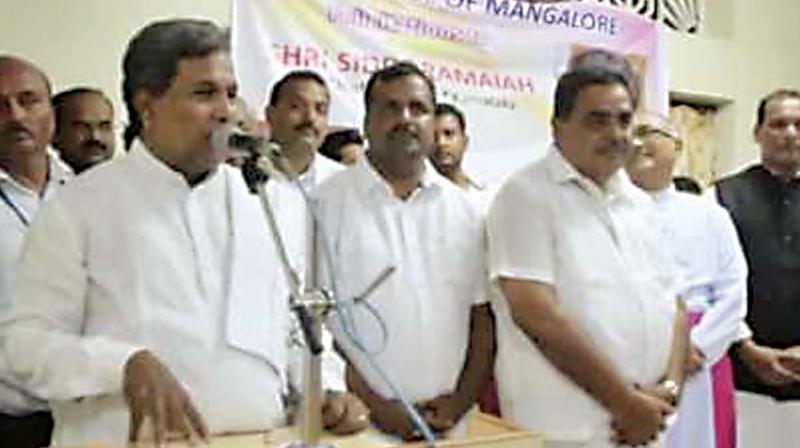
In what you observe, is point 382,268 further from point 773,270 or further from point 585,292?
point 773,270

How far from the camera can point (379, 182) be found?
2.80m

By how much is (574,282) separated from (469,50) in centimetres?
228

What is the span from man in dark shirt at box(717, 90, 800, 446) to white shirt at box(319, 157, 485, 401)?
4.42 feet

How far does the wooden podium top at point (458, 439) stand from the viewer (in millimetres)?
1737

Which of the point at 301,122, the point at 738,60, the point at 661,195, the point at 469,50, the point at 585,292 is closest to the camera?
the point at 585,292

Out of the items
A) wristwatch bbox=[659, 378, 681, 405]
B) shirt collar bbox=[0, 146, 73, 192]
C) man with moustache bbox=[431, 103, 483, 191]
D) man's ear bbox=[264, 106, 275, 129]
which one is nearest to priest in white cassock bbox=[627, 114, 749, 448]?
man with moustache bbox=[431, 103, 483, 191]

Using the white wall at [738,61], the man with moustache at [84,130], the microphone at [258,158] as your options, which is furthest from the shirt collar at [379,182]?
the white wall at [738,61]

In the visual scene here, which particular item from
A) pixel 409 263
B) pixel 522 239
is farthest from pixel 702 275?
pixel 409 263

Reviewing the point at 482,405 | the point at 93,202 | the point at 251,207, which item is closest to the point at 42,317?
the point at 93,202

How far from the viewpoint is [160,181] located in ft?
6.92

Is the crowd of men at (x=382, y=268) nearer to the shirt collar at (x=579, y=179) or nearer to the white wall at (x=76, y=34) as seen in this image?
the shirt collar at (x=579, y=179)

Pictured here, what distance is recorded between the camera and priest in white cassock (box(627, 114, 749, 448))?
3531mm

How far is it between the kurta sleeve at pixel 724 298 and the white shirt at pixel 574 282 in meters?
0.72

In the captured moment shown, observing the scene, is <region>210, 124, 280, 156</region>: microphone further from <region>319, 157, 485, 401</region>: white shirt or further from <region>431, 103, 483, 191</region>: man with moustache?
<region>431, 103, 483, 191</region>: man with moustache
